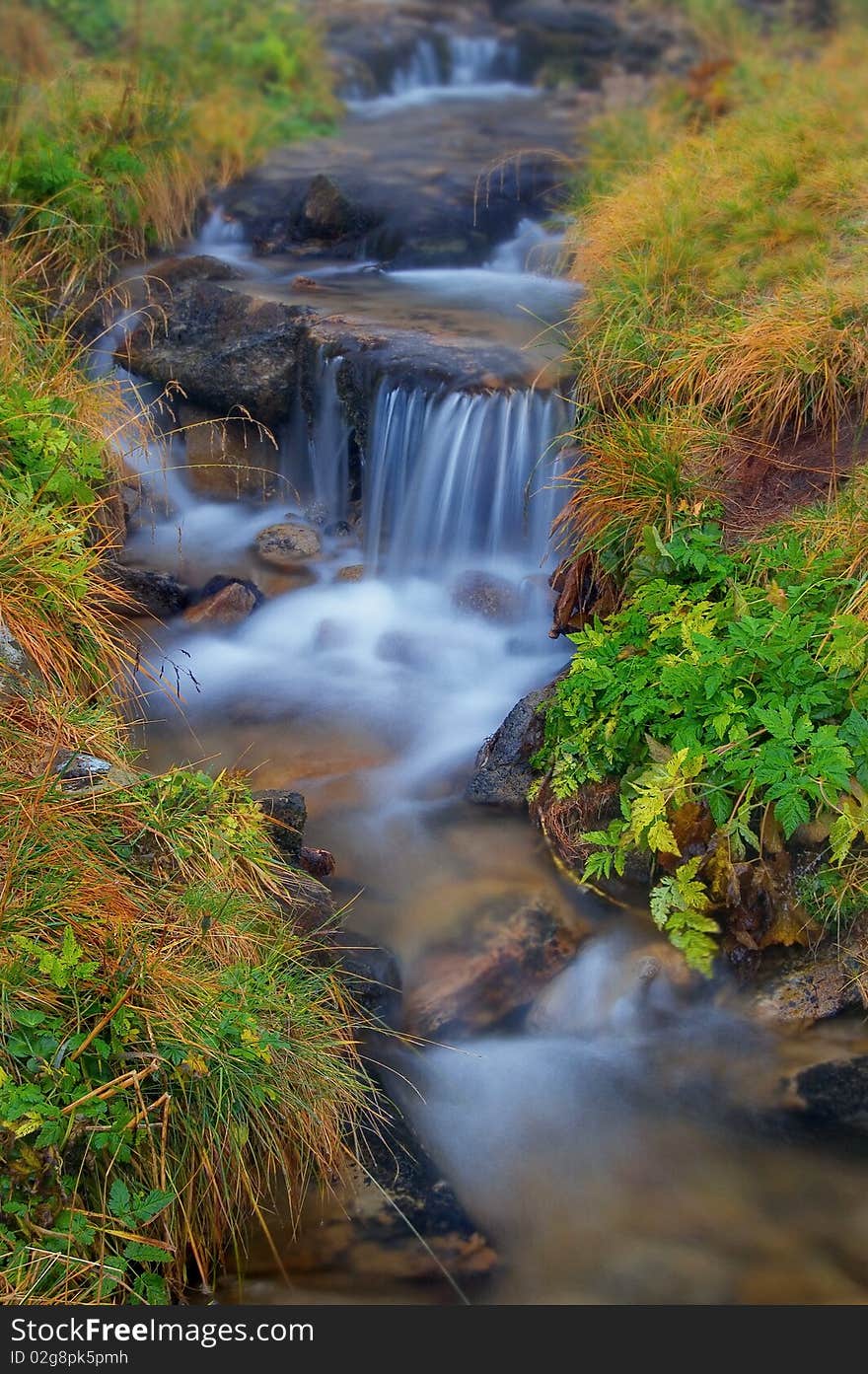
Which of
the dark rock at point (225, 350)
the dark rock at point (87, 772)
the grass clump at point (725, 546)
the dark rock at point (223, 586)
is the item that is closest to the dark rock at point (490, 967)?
the grass clump at point (725, 546)

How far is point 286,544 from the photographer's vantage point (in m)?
6.42

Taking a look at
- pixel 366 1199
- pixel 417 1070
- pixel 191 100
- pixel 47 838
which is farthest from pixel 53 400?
pixel 191 100

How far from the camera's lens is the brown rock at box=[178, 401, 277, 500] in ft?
22.5

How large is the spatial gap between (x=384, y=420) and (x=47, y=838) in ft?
12.4

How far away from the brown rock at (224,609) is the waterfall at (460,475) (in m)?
0.81

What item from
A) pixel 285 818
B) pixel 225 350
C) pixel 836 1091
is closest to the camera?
pixel 836 1091

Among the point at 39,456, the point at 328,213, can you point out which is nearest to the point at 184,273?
the point at 328,213

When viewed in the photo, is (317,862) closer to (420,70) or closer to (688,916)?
(688,916)

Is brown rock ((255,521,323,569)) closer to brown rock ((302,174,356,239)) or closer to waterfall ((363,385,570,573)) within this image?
waterfall ((363,385,570,573))

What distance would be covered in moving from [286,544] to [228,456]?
0.86 m

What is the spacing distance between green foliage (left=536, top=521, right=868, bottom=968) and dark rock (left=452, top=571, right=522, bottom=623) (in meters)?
1.27

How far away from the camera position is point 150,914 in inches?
130

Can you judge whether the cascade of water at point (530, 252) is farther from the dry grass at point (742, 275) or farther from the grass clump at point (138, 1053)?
the grass clump at point (138, 1053)

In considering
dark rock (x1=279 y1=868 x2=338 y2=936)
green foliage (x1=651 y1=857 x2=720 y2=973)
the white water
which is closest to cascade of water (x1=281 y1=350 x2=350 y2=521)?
dark rock (x1=279 y1=868 x2=338 y2=936)
